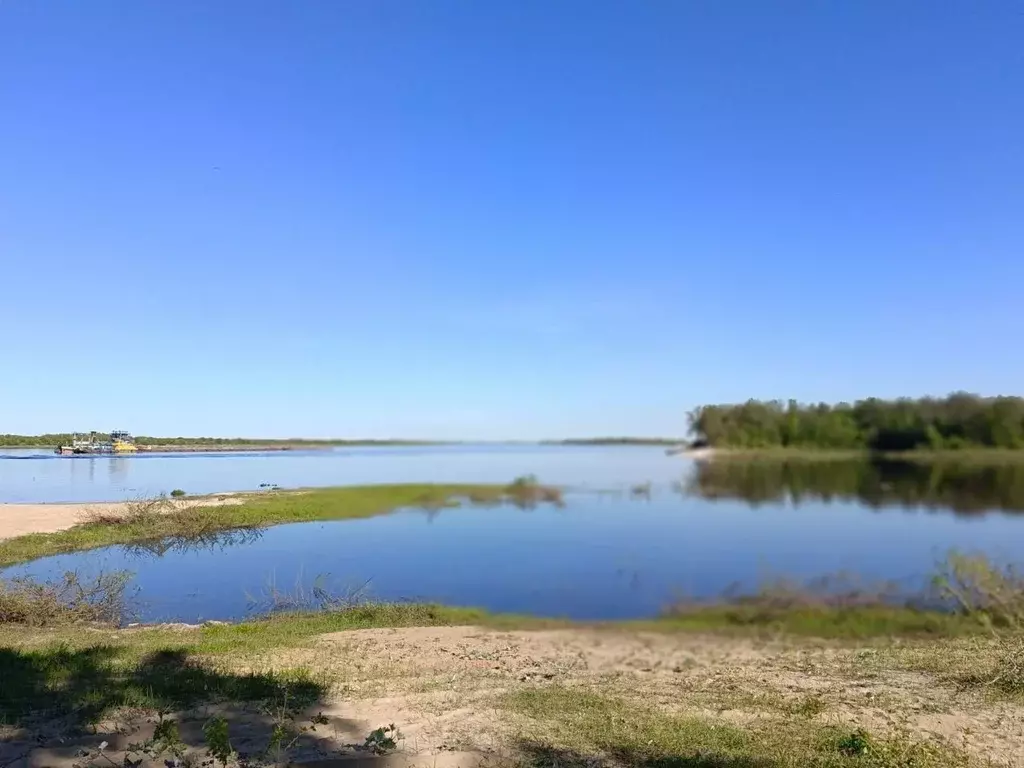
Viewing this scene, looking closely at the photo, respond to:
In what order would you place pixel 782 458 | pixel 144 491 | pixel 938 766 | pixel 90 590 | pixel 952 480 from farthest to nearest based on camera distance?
pixel 144 491, pixel 90 590, pixel 782 458, pixel 952 480, pixel 938 766

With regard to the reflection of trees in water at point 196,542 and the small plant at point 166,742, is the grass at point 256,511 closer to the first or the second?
the reflection of trees in water at point 196,542

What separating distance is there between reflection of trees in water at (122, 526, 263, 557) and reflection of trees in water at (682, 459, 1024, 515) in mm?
15307

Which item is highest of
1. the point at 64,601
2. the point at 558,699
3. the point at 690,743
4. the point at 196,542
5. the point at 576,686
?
the point at 690,743

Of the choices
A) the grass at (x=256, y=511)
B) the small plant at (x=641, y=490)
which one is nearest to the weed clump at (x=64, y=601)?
the grass at (x=256, y=511)

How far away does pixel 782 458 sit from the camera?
6.16 meters

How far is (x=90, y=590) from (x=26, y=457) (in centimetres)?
6244

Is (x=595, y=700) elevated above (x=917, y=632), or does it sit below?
below

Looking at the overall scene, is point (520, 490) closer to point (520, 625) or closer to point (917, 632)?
point (520, 625)

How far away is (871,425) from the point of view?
20.4 feet

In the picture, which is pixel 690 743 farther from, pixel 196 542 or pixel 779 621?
pixel 196 542

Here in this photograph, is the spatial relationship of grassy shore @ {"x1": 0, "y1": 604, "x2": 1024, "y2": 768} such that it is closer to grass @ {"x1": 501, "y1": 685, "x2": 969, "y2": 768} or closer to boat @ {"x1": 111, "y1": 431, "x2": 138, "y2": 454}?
grass @ {"x1": 501, "y1": 685, "x2": 969, "y2": 768}

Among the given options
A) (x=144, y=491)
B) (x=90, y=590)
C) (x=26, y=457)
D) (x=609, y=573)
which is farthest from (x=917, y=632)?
(x=26, y=457)

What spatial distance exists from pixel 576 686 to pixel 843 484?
305 centimetres

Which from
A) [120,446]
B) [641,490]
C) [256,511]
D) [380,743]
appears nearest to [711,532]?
[641,490]
